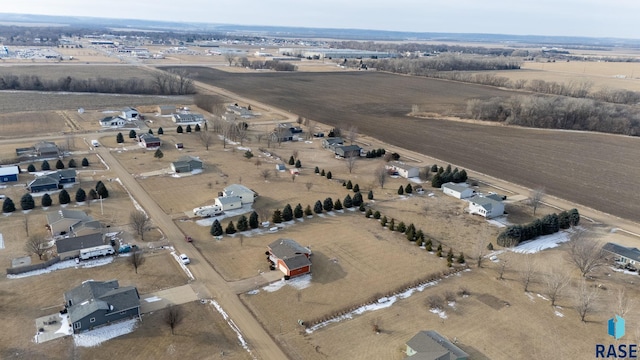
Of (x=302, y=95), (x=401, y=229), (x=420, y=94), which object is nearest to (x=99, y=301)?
(x=401, y=229)

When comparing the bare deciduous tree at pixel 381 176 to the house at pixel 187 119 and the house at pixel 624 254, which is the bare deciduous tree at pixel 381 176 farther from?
the house at pixel 187 119

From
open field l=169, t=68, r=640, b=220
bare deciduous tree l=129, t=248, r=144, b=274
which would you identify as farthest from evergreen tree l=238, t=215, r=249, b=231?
open field l=169, t=68, r=640, b=220

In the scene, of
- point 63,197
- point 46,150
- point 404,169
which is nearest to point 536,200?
point 404,169

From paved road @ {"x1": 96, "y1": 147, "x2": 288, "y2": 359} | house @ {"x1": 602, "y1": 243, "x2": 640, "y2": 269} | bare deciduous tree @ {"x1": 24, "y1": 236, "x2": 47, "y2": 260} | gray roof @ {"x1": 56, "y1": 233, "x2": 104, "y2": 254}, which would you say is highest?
house @ {"x1": 602, "y1": 243, "x2": 640, "y2": 269}

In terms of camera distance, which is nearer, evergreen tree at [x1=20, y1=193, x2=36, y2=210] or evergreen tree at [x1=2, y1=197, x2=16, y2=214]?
evergreen tree at [x1=2, y1=197, x2=16, y2=214]

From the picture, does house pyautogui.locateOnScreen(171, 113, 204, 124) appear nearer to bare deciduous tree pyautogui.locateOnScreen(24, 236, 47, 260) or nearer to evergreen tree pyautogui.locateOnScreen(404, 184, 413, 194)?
evergreen tree pyautogui.locateOnScreen(404, 184, 413, 194)

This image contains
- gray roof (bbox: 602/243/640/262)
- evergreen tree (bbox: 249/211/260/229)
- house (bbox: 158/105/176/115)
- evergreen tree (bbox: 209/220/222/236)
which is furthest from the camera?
house (bbox: 158/105/176/115)

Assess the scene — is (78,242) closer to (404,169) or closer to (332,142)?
(404,169)

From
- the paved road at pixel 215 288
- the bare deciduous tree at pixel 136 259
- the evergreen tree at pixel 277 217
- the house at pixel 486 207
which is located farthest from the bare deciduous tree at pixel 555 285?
the bare deciduous tree at pixel 136 259
